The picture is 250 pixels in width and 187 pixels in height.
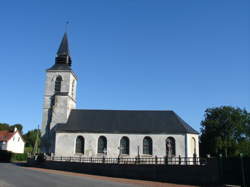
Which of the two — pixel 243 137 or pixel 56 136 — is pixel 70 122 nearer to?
pixel 56 136

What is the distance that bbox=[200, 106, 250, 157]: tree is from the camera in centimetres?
5503

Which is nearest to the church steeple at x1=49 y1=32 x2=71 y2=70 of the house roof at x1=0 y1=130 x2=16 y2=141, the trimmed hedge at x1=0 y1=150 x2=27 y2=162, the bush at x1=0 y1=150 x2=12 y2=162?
the bush at x1=0 y1=150 x2=12 y2=162

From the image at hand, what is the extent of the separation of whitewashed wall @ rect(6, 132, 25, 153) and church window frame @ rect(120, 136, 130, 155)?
3292cm

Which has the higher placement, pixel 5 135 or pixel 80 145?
pixel 5 135

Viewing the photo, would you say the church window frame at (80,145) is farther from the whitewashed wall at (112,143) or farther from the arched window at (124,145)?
the arched window at (124,145)

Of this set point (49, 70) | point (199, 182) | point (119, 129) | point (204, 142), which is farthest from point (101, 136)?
point (204, 142)

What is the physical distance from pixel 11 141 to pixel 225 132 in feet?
156

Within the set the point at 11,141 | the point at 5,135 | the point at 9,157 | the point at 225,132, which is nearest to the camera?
the point at 9,157

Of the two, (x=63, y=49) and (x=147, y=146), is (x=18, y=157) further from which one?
(x=147, y=146)

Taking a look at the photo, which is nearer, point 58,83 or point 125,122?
point 125,122

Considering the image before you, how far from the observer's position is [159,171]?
2303 centimetres

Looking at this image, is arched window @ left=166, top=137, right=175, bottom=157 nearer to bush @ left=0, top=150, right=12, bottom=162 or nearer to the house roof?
bush @ left=0, top=150, right=12, bottom=162

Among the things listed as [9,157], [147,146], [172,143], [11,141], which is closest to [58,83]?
[9,157]

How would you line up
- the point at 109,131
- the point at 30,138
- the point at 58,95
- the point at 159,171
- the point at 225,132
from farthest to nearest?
the point at 30,138
the point at 225,132
the point at 58,95
the point at 109,131
the point at 159,171
